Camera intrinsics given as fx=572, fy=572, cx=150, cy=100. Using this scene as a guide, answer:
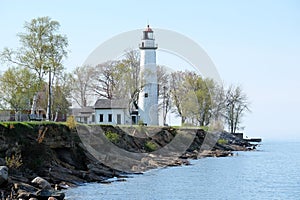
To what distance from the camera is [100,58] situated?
77.1m

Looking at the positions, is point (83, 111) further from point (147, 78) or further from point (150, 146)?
point (150, 146)

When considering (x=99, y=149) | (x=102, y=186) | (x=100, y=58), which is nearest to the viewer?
(x=102, y=186)

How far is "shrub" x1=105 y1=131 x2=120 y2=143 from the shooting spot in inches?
2044

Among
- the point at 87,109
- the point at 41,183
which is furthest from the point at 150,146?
the point at 41,183

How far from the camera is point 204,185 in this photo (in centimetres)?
3988

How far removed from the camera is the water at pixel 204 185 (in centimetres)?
3359

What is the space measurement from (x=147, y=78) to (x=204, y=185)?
33405 millimetres

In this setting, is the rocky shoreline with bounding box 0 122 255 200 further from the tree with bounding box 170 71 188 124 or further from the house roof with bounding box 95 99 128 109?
the tree with bounding box 170 71 188 124

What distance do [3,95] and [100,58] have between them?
2366 centimetres

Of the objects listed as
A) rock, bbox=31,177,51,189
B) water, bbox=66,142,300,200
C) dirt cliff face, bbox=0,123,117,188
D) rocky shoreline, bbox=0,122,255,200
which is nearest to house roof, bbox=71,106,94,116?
water, bbox=66,142,300,200

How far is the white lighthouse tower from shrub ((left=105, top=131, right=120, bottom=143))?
17823 mm

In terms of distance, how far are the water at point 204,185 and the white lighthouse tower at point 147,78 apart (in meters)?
18.2

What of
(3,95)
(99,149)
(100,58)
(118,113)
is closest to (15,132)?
(99,149)

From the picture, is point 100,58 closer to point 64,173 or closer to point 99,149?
point 99,149
